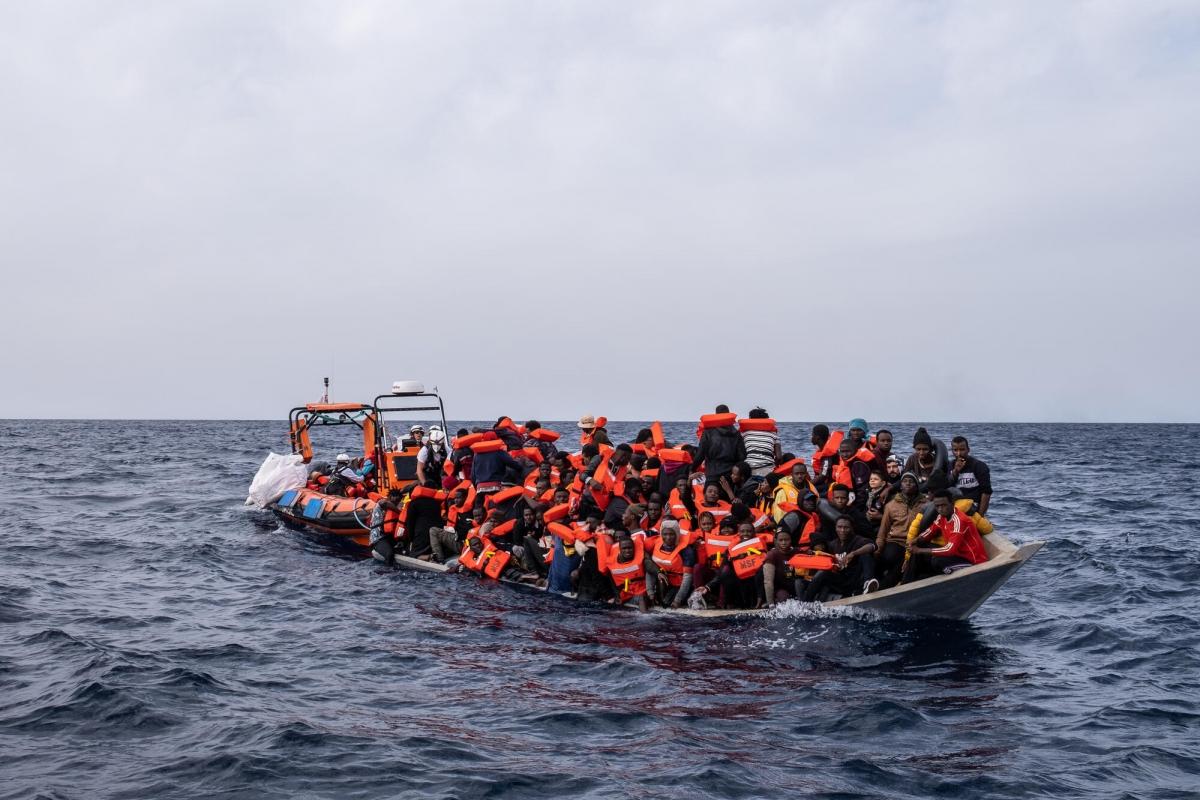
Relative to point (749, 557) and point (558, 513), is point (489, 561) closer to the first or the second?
point (558, 513)

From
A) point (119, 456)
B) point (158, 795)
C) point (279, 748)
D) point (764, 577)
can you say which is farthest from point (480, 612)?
point (119, 456)

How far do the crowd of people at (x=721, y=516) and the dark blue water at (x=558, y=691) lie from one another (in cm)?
59

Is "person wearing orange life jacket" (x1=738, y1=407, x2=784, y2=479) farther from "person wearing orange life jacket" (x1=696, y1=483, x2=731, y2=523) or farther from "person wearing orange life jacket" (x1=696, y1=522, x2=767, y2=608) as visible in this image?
"person wearing orange life jacket" (x1=696, y1=522, x2=767, y2=608)

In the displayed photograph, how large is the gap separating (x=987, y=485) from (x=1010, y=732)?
522 cm

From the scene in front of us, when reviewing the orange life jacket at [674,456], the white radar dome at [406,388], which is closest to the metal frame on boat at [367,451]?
the white radar dome at [406,388]

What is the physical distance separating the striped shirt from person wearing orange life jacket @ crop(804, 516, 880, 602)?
9.01 feet

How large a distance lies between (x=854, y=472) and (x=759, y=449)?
2073 mm

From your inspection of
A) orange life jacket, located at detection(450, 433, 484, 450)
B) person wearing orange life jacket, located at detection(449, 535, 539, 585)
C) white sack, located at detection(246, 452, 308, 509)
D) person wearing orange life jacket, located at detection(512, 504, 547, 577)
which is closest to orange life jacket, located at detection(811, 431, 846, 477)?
person wearing orange life jacket, located at detection(512, 504, 547, 577)

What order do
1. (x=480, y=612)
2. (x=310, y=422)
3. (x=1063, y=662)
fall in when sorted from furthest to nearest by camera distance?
(x=310, y=422), (x=480, y=612), (x=1063, y=662)

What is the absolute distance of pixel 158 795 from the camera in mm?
8266

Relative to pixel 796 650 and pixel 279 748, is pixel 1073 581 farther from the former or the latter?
pixel 279 748

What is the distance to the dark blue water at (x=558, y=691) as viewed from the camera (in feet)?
28.5

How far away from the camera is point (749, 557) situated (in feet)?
46.1

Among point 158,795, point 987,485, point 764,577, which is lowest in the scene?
point 158,795
